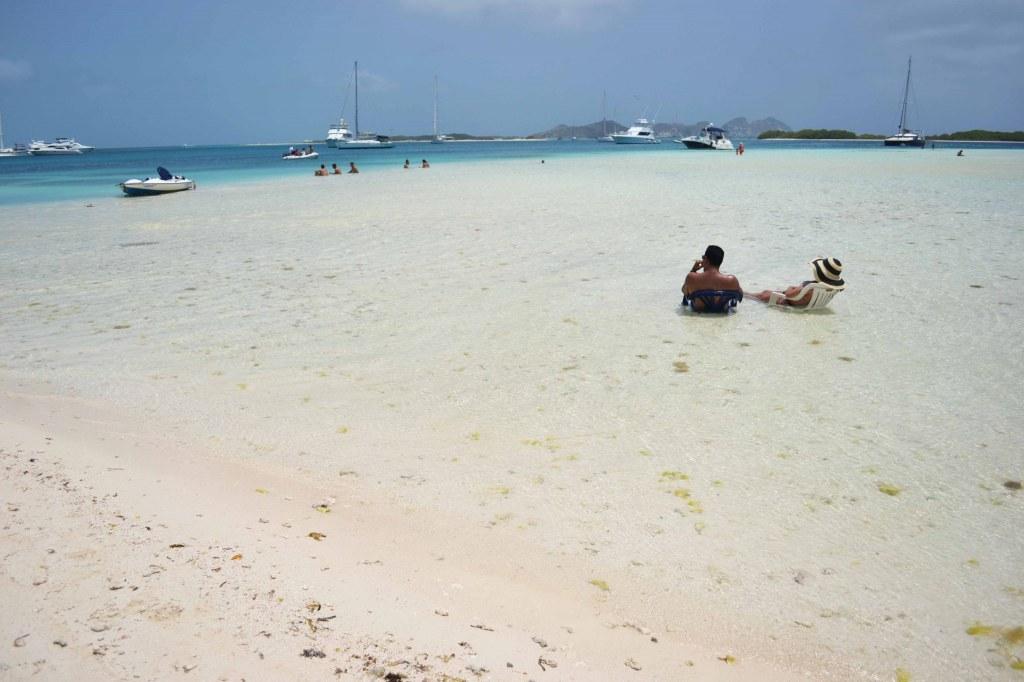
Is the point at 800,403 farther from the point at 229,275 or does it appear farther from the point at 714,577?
the point at 229,275

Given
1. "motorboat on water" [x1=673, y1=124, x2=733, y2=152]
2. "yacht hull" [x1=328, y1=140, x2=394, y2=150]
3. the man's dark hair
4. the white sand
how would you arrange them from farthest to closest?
"yacht hull" [x1=328, y1=140, x2=394, y2=150] → "motorboat on water" [x1=673, y1=124, x2=733, y2=152] → the man's dark hair → the white sand

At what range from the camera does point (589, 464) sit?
185 inches

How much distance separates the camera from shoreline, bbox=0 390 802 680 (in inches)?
99.7

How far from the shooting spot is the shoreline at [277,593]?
253 cm

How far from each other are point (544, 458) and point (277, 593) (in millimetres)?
2215

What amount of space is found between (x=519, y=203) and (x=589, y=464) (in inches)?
647

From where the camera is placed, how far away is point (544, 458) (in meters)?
4.78

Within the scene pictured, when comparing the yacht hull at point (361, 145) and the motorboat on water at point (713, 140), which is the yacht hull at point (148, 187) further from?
the yacht hull at point (361, 145)

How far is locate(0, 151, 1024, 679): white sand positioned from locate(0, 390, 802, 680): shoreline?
0.02 meters

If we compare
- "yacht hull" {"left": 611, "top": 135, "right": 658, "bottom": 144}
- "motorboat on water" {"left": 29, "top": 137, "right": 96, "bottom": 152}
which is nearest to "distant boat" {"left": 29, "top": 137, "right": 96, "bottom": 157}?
"motorboat on water" {"left": 29, "top": 137, "right": 96, "bottom": 152}

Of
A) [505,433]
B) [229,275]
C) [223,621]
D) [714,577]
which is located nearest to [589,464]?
[505,433]

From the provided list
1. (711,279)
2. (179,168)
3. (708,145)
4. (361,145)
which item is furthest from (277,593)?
(361,145)

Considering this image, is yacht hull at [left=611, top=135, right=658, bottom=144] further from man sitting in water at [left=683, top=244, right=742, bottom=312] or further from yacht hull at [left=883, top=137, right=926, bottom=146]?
man sitting in water at [left=683, top=244, right=742, bottom=312]

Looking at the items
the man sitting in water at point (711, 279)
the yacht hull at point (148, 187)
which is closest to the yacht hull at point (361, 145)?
the yacht hull at point (148, 187)
